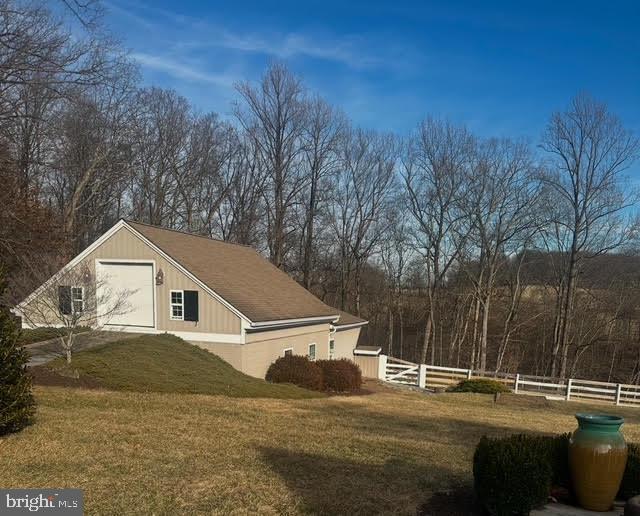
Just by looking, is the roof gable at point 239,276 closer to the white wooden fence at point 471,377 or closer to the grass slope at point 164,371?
the grass slope at point 164,371

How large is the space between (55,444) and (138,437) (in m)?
1.10

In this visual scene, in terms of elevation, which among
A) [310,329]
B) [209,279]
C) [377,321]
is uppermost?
[209,279]

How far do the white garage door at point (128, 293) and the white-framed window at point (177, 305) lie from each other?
2.72 ft

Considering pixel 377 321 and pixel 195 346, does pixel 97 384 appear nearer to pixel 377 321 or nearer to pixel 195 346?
pixel 195 346

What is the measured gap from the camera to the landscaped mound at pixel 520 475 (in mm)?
5008

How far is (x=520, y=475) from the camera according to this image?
5.03 m

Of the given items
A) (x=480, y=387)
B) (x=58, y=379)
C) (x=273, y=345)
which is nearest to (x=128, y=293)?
(x=273, y=345)

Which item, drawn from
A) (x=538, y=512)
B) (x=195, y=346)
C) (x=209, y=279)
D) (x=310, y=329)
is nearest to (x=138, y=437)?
(x=538, y=512)

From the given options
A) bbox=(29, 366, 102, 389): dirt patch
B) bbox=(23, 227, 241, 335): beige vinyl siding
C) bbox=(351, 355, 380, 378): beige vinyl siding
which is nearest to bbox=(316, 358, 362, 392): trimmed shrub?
bbox=(23, 227, 241, 335): beige vinyl siding

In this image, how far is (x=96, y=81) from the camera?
11539mm

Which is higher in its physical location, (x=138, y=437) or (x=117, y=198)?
(x=117, y=198)

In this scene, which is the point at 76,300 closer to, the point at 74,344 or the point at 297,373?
the point at 74,344

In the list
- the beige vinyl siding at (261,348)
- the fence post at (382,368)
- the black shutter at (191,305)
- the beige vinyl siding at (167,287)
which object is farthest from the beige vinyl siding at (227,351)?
the fence post at (382,368)

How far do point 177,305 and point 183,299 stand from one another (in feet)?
1.08
